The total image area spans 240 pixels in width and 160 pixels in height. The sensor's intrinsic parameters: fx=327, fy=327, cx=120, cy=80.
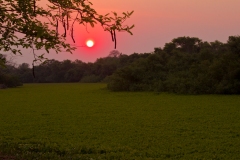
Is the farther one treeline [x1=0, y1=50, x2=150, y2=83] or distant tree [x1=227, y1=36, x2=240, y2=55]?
treeline [x1=0, y1=50, x2=150, y2=83]

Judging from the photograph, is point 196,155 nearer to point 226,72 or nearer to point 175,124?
point 175,124

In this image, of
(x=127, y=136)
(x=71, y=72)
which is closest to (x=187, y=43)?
(x=127, y=136)

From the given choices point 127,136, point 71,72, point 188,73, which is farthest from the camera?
point 71,72

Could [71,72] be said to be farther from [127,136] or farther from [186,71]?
[127,136]

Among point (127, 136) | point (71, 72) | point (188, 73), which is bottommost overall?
point (127, 136)

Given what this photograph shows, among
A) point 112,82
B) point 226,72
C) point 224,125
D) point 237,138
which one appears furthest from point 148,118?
point 112,82

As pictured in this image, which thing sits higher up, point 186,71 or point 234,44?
point 234,44

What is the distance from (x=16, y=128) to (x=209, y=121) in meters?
7.67

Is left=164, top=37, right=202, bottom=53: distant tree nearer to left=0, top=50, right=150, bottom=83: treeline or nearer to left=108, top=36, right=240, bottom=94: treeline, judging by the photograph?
left=108, top=36, right=240, bottom=94: treeline

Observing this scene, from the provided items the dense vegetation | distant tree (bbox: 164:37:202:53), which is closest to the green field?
the dense vegetation

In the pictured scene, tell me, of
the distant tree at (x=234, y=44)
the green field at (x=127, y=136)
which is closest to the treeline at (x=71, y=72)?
the distant tree at (x=234, y=44)

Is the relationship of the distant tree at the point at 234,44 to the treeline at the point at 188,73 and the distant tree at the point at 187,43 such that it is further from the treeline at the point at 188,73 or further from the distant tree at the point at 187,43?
the distant tree at the point at 187,43

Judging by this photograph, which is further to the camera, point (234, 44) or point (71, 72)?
point (71, 72)

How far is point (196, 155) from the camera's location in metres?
8.00
